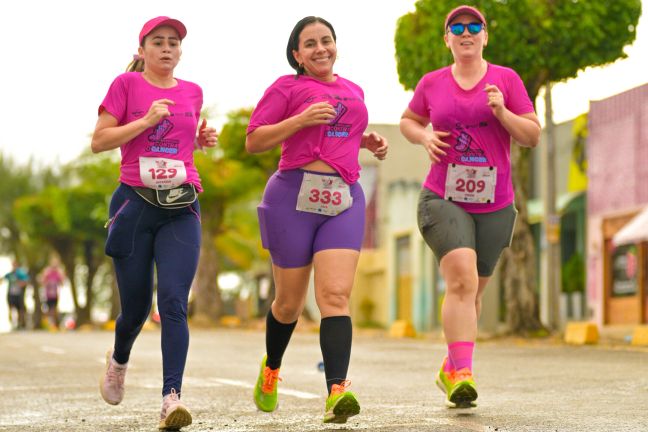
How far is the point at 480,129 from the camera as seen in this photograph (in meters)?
7.39

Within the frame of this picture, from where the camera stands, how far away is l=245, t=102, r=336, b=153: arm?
21.6 ft

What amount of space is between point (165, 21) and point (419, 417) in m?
2.27

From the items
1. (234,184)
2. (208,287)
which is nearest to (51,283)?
(234,184)

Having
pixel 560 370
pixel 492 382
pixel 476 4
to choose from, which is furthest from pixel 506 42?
pixel 492 382

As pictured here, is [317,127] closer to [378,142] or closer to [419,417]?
[378,142]

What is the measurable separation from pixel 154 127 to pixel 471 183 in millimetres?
1697

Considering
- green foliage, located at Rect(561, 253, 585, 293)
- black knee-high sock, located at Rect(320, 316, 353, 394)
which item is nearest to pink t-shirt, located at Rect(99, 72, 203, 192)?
black knee-high sock, located at Rect(320, 316, 353, 394)

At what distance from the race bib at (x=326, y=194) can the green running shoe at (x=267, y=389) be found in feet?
3.36

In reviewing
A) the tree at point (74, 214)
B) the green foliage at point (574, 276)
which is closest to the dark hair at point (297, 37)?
the green foliage at point (574, 276)

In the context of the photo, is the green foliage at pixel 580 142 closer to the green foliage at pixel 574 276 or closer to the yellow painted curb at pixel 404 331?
the green foliage at pixel 574 276

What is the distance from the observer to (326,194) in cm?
672

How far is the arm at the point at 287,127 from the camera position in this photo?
6.59 m

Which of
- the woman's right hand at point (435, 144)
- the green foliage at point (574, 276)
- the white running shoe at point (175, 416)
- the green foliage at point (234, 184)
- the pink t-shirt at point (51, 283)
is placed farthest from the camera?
the green foliage at point (234, 184)

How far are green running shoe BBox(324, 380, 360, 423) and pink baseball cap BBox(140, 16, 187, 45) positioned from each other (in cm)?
196
